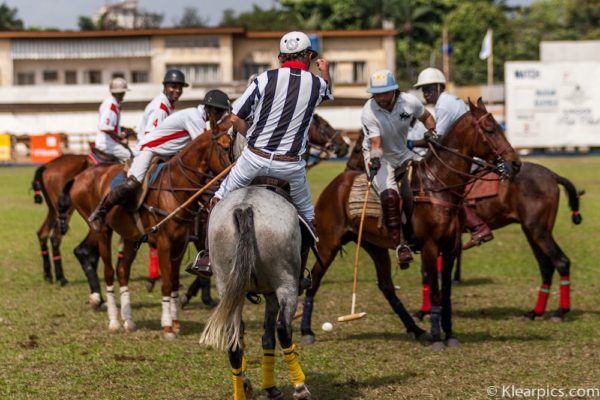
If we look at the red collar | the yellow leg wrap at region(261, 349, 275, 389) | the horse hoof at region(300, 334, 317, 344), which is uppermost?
the red collar

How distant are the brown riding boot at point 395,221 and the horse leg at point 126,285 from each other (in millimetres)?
3209

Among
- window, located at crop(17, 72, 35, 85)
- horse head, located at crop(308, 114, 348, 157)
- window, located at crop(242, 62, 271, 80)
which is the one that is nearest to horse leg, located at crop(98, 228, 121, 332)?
horse head, located at crop(308, 114, 348, 157)

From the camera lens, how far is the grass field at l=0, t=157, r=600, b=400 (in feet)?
28.9

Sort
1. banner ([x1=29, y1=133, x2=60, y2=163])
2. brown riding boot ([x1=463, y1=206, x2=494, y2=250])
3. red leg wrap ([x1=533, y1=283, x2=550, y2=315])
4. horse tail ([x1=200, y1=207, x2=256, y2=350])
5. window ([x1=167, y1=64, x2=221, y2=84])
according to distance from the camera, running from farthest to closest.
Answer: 1. window ([x1=167, y1=64, x2=221, y2=84])
2. banner ([x1=29, y1=133, x2=60, y2=163])
3. brown riding boot ([x1=463, y1=206, x2=494, y2=250])
4. red leg wrap ([x1=533, y1=283, x2=550, y2=315])
5. horse tail ([x1=200, y1=207, x2=256, y2=350])

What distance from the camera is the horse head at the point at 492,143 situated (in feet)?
35.0

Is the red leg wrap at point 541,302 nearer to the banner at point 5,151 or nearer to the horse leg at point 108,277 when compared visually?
the horse leg at point 108,277

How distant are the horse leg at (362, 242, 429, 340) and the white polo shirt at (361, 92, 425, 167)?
1312mm

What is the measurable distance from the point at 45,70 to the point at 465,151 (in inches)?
2538

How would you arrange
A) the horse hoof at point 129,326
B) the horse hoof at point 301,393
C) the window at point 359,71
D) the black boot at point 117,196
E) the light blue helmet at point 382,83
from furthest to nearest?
1. the window at point 359,71
2. the horse hoof at point 129,326
3. the black boot at point 117,196
4. the light blue helmet at point 382,83
5. the horse hoof at point 301,393

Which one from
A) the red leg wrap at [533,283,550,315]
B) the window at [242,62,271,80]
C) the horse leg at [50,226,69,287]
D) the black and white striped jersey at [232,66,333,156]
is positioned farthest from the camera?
the window at [242,62,271,80]

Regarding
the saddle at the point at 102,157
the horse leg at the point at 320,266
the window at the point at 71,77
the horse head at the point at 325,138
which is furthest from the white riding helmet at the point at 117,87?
the window at the point at 71,77

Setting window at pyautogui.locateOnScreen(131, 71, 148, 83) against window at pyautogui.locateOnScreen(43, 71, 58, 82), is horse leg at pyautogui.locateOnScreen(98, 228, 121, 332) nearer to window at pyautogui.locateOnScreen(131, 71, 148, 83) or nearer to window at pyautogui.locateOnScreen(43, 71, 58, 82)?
window at pyautogui.locateOnScreen(131, 71, 148, 83)

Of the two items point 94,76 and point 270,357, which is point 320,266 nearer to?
point 270,357

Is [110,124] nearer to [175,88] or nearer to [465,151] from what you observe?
[175,88]
